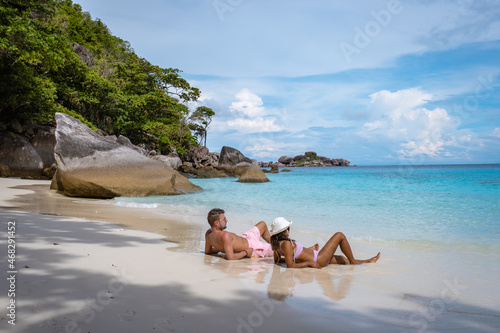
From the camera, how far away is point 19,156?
18.4 meters

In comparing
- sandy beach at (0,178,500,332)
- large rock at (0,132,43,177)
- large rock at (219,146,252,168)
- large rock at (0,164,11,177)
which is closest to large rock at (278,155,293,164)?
large rock at (219,146,252,168)

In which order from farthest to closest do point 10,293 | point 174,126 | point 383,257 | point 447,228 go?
point 174,126, point 447,228, point 383,257, point 10,293

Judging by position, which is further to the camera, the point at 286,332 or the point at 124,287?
the point at 124,287

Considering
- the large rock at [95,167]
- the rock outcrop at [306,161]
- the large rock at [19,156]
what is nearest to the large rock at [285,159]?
the rock outcrop at [306,161]

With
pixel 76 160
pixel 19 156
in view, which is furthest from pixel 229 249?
pixel 19 156

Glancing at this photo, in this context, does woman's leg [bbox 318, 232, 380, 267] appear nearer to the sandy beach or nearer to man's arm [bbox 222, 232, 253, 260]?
the sandy beach

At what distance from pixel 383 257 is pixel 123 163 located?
989 cm

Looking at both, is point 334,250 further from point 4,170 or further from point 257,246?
point 4,170

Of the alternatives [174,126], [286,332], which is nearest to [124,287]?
[286,332]

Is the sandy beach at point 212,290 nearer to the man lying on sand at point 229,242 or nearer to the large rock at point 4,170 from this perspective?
the man lying on sand at point 229,242

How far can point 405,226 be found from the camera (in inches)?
348

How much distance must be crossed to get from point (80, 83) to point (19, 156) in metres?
9.60

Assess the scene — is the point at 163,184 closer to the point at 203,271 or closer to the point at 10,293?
the point at 203,271

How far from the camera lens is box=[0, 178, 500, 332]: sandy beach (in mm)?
2531
